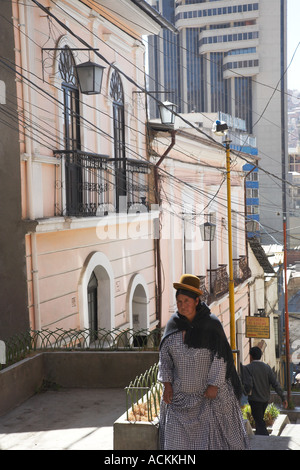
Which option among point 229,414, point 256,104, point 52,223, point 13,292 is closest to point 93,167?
point 52,223

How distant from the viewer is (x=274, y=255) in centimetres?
3444

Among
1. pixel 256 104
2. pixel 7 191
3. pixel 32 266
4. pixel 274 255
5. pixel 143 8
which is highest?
pixel 256 104

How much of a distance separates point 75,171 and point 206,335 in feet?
23.1

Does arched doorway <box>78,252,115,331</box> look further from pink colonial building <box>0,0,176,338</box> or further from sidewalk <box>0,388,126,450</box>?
sidewalk <box>0,388,126,450</box>

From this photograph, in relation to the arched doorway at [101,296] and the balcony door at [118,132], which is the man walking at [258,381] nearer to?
the arched doorway at [101,296]

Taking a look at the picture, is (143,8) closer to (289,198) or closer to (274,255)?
(274,255)

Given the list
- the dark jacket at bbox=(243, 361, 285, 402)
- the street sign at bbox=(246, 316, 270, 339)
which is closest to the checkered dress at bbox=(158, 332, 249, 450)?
the dark jacket at bbox=(243, 361, 285, 402)

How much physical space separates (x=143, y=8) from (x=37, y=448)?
10.4 metres

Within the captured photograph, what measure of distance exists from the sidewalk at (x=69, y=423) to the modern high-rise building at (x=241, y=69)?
285 ft

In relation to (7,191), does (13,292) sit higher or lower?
lower

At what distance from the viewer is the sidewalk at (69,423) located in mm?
6551

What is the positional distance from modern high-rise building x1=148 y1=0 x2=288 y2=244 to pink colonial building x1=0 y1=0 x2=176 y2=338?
261 feet

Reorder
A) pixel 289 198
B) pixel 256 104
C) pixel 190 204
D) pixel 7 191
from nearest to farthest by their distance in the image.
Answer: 1. pixel 7 191
2. pixel 190 204
3. pixel 289 198
4. pixel 256 104

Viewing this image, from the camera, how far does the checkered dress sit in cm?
517
